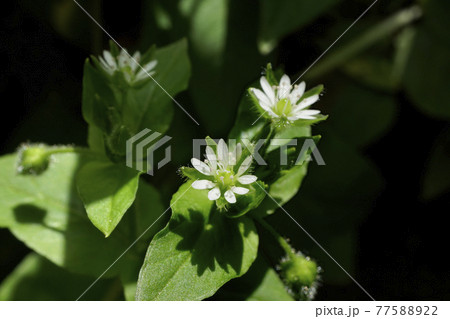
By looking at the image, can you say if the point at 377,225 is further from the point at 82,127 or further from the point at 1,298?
the point at 1,298

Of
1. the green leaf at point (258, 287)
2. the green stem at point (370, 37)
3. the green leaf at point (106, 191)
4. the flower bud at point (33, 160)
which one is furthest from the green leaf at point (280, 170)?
the green stem at point (370, 37)

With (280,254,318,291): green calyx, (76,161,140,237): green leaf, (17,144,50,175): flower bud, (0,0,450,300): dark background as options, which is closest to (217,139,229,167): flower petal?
(76,161,140,237): green leaf

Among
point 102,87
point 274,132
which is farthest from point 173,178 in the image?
point 274,132

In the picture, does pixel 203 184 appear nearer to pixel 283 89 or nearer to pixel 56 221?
pixel 283 89

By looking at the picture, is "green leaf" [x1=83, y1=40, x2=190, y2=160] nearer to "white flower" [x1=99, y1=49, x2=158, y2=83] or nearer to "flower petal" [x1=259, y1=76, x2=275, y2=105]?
"white flower" [x1=99, y1=49, x2=158, y2=83]

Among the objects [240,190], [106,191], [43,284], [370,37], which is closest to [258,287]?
[240,190]

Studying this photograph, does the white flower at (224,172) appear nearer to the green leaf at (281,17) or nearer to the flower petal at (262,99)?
the flower petal at (262,99)
